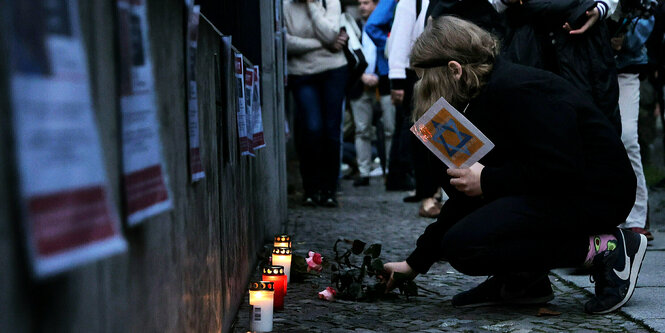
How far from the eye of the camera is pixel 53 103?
1.02 meters

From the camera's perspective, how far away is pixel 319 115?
6.93 meters

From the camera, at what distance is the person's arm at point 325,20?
7000 millimetres

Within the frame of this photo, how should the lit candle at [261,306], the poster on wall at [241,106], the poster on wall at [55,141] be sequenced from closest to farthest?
1. the poster on wall at [55,141]
2. the lit candle at [261,306]
3. the poster on wall at [241,106]

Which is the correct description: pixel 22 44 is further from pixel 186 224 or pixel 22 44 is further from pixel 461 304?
pixel 461 304

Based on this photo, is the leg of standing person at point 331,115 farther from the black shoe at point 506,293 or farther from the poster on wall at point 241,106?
the black shoe at point 506,293

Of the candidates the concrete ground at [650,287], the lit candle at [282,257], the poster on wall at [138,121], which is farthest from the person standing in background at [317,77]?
the poster on wall at [138,121]

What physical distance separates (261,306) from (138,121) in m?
1.51

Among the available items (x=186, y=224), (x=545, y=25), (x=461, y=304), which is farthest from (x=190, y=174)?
(x=545, y=25)

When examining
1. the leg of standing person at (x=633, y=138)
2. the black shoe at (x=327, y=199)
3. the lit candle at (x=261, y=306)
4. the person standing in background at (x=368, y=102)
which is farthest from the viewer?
the person standing in background at (x=368, y=102)

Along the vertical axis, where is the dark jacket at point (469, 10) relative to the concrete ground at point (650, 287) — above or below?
above

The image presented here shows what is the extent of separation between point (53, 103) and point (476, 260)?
2.35m

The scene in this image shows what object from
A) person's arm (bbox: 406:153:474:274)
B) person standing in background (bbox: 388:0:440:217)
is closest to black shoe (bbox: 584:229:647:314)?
person's arm (bbox: 406:153:474:274)

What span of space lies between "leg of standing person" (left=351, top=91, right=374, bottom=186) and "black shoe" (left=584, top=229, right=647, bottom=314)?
260 inches

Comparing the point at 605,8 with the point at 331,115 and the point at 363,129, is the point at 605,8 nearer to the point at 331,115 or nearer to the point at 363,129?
the point at 331,115
